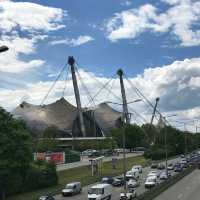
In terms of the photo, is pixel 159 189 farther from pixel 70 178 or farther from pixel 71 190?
pixel 70 178

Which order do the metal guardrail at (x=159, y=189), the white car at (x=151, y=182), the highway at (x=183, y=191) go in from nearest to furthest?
the metal guardrail at (x=159, y=189)
the highway at (x=183, y=191)
the white car at (x=151, y=182)

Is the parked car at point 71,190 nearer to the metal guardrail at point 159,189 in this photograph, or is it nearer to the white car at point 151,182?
the white car at point 151,182

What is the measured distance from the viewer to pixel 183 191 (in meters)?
75.3

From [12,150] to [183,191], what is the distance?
91.4ft

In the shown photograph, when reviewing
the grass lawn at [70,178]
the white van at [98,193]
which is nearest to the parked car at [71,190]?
the grass lawn at [70,178]

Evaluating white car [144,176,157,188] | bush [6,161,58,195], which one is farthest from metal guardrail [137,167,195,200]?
bush [6,161,58,195]

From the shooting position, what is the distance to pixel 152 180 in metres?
83.9

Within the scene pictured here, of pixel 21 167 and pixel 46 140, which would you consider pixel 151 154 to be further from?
pixel 21 167

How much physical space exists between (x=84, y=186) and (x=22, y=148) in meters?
24.5

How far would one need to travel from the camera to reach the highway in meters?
67.1

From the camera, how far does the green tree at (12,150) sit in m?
65.5

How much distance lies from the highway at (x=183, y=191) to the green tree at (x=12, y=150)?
20.0 metres

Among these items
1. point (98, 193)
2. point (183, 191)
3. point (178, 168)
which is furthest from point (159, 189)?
point (178, 168)

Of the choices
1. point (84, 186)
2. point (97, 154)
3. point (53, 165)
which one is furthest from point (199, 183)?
point (97, 154)
